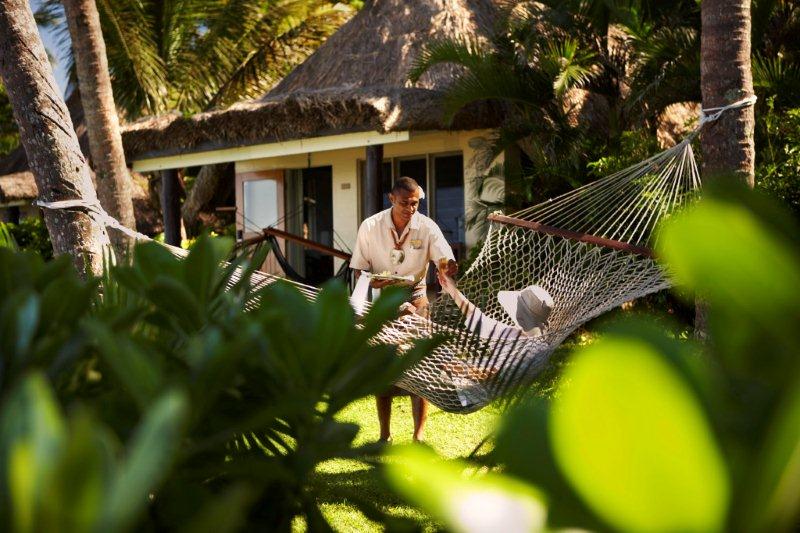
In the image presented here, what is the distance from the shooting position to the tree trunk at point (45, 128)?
376 centimetres

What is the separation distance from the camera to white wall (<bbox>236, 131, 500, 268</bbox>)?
922 centimetres

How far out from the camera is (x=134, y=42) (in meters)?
13.2

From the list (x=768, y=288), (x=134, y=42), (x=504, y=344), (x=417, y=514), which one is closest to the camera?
(x=768, y=288)

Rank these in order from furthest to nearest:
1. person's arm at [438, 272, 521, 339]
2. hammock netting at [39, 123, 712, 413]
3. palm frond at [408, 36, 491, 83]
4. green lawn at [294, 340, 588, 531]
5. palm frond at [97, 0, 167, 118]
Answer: palm frond at [97, 0, 167, 118] < palm frond at [408, 36, 491, 83] < person's arm at [438, 272, 521, 339] < hammock netting at [39, 123, 712, 413] < green lawn at [294, 340, 588, 531]

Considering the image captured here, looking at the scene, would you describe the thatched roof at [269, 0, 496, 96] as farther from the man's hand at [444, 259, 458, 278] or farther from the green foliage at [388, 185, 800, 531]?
the green foliage at [388, 185, 800, 531]

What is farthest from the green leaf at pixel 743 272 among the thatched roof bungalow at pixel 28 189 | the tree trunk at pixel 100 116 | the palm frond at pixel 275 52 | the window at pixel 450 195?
the thatched roof bungalow at pixel 28 189

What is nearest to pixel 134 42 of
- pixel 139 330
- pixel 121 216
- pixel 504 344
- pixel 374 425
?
pixel 121 216

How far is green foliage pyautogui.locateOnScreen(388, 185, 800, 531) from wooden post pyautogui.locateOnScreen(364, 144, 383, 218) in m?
8.19

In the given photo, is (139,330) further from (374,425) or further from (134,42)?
(134,42)

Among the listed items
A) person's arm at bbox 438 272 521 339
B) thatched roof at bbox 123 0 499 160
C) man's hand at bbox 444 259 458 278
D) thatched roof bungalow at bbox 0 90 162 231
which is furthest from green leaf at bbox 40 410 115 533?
thatched roof bungalow at bbox 0 90 162 231

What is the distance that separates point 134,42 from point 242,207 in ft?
11.4

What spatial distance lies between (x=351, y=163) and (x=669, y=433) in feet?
33.5

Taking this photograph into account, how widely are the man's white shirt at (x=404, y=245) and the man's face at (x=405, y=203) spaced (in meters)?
0.04

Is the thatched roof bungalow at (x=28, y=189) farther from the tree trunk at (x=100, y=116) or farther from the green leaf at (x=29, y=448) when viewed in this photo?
the green leaf at (x=29, y=448)
